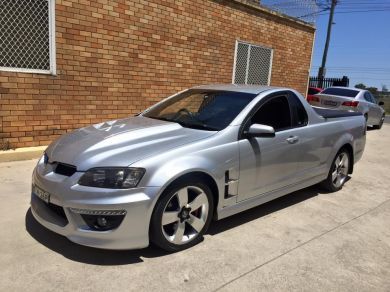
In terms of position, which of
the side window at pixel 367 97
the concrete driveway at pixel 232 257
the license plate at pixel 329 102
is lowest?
the concrete driveway at pixel 232 257

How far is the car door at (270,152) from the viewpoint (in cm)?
385

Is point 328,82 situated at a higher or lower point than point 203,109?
lower

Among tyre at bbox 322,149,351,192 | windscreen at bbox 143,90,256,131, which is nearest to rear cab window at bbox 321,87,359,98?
tyre at bbox 322,149,351,192

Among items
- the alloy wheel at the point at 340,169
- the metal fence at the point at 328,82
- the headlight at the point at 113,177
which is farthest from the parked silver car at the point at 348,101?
the headlight at the point at 113,177

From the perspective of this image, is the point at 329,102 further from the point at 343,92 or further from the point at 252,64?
the point at 252,64

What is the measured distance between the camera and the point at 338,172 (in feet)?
18.5

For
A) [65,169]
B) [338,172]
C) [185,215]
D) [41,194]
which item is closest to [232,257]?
[185,215]

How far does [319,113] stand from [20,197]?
400 cm

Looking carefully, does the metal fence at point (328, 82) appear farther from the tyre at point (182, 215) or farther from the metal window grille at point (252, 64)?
the tyre at point (182, 215)

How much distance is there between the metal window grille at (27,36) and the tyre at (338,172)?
183 inches

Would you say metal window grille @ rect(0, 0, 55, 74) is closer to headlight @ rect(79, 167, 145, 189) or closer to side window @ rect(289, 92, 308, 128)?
headlight @ rect(79, 167, 145, 189)

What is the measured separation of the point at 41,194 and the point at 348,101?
452 inches

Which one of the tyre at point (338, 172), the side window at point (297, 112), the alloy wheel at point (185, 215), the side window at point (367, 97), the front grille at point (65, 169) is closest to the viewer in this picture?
the front grille at point (65, 169)

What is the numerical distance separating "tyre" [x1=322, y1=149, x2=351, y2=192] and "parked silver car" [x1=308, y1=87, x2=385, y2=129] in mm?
7340
